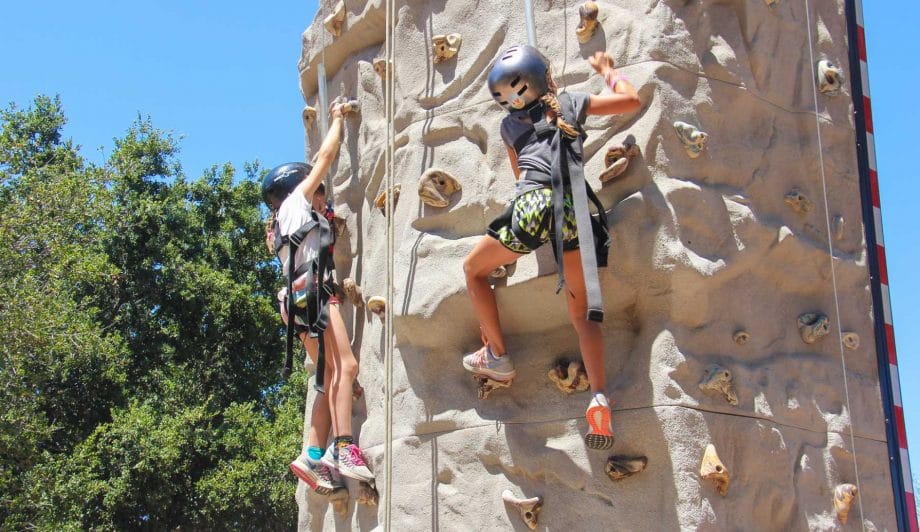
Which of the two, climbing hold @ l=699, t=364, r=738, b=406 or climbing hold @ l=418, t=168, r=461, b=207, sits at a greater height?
climbing hold @ l=418, t=168, r=461, b=207

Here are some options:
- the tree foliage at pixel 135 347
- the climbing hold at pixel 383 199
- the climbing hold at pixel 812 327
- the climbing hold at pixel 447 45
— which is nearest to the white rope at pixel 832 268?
the climbing hold at pixel 812 327

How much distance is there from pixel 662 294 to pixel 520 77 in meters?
1.12

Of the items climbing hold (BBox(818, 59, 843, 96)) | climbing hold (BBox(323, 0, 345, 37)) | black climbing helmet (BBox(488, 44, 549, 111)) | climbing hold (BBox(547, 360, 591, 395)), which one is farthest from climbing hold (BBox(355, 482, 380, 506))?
climbing hold (BBox(818, 59, 843, 96))

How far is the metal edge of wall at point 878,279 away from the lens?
15.8ft

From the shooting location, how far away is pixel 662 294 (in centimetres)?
445

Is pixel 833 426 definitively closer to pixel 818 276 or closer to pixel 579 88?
pixel 818 276

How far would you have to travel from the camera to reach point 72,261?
38.9ft

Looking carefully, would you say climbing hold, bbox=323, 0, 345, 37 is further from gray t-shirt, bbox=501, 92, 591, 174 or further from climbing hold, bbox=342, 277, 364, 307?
gray t-shirt, bbox=501, 92, 591, 174

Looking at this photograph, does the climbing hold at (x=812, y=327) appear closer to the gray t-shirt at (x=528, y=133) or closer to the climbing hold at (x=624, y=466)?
the climbing hold at (x=624, y=466)

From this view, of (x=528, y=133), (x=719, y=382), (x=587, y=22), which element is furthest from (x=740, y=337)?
(x=587, y=22)

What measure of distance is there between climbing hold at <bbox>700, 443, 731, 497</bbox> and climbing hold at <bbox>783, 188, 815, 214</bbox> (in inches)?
53.8

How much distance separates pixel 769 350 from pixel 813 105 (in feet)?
4.43

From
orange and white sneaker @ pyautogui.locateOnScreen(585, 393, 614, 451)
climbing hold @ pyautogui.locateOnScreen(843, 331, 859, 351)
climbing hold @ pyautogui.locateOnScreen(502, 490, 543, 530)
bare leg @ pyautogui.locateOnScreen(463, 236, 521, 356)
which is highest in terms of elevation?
bare leg @ pyautogui.locateOnScreen(463, 236, 521, 356)

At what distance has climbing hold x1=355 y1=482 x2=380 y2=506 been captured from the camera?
4973 mm
